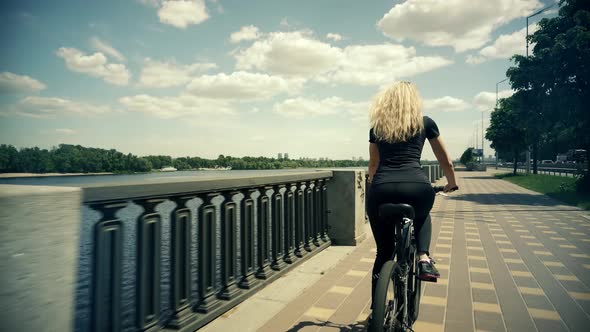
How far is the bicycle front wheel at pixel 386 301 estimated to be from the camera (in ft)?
6.97

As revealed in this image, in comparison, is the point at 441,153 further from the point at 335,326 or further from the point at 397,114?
the point at 335,326

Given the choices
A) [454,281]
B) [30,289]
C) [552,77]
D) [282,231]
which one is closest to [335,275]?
[282,231]

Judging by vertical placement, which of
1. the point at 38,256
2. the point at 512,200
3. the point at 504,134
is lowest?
A: the point at 512,200

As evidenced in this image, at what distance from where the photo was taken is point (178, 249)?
2.69 m

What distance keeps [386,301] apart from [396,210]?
58cm

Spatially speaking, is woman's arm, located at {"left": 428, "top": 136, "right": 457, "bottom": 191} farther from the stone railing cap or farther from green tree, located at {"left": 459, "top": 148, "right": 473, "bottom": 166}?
green tree, located at {"left": 459, "top": 148, "right": 473, "bottom": 166}

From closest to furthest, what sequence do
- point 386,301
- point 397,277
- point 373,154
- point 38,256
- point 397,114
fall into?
point 38,256 < point 386,301 < point 397,277 < point 397,114 < point 373,154

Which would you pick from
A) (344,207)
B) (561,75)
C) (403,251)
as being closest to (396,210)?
(403,251)

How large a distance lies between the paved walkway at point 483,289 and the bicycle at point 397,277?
638mm

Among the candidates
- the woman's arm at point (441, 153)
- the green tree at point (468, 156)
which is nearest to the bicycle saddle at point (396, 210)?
the woman's arm at point (441, 153)

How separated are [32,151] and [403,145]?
6.45m

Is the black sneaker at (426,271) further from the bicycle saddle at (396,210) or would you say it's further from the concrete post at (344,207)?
the concrete post at (344,207)

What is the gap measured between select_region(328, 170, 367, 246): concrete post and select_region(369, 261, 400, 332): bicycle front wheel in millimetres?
3456

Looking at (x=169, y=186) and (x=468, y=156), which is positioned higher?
(x=468, y=156)
